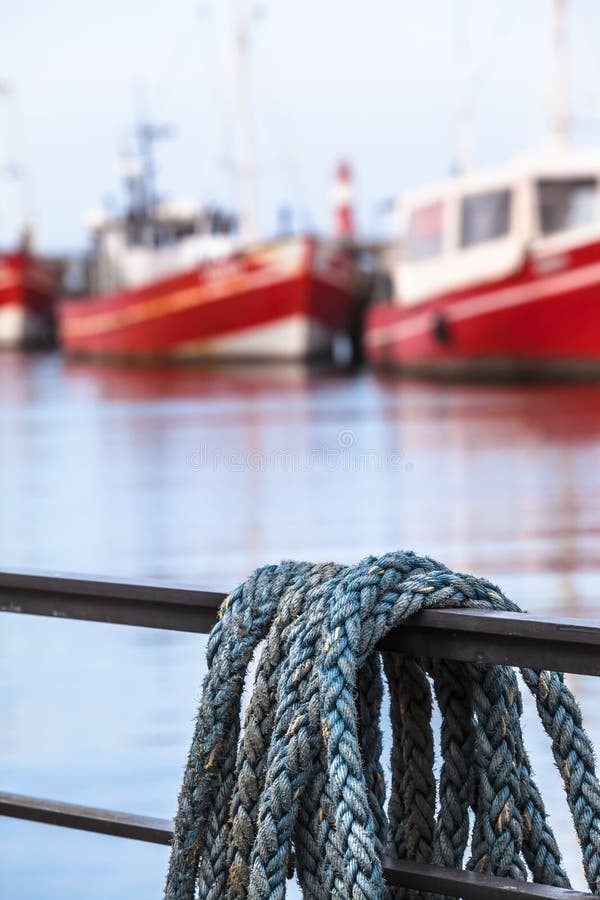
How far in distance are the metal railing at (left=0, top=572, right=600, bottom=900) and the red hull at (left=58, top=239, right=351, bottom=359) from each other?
24.7 metres

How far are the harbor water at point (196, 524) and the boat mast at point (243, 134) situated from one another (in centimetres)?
1080

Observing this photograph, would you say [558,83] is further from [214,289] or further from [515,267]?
[214,289]

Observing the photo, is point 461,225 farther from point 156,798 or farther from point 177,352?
point 156,798

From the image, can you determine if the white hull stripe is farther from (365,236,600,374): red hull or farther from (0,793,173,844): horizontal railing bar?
(0,793,173,844): horizontal railing bar

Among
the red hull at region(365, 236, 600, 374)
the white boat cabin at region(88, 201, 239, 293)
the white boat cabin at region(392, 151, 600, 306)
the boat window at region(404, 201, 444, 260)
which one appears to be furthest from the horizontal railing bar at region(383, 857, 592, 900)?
the white boat cabin at region(88, 201, 239, 293)

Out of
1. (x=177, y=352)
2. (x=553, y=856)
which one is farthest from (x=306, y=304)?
(x=553, y=856)

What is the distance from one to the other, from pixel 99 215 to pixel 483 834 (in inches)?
1320

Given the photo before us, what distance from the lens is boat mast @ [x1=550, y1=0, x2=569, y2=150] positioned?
62.8 feet

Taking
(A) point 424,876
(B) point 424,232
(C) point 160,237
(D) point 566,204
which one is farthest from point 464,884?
(C) point 160,237

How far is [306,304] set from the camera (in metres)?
26.9

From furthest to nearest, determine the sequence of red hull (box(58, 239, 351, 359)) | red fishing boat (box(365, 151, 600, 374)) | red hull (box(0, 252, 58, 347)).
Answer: red hull (box(0, 252, 58, 347))
red hull (box(58, 239, 351, 359))
red fishing boat (box(365, 151, 600, 374))

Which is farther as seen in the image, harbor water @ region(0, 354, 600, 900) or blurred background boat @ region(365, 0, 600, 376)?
blurred background boat @ region(365, 0, 600, 376)

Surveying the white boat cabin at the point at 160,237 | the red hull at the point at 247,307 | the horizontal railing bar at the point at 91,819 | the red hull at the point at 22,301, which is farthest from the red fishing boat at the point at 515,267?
the red hull at the point at 22,301

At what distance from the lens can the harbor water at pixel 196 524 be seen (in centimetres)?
328
